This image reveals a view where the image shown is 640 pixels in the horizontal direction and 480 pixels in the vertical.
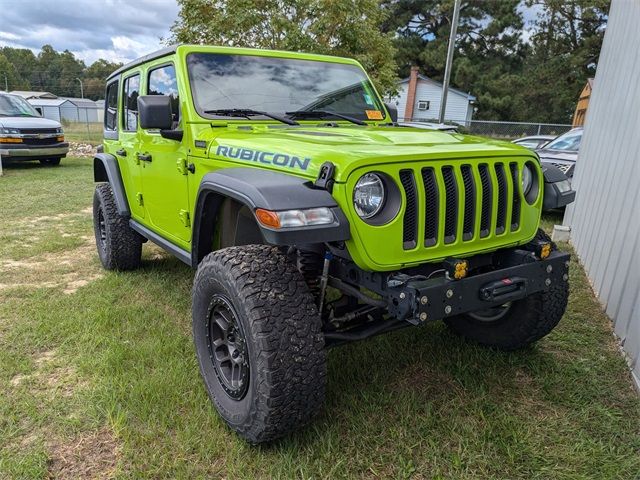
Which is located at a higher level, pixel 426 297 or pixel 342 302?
pixel 426 297

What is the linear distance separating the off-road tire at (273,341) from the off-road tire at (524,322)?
1.43 meters

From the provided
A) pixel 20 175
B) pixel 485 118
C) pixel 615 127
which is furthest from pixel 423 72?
pixel 615 127

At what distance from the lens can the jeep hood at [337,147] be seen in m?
2.12

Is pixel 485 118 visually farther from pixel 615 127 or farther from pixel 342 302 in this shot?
pixel 342 302

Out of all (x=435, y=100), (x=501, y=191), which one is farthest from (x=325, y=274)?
(x=435, y=100)

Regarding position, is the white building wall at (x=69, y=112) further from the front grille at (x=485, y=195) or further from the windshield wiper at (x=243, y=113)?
the front grille at (x=485, y=195)

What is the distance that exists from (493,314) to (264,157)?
1848 millimetres

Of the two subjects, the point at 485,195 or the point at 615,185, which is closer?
the point at 485,195

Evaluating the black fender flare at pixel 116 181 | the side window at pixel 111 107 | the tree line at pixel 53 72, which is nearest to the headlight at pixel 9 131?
the side window at pixel 111 107

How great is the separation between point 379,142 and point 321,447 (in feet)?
5.01

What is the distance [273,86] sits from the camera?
345cm

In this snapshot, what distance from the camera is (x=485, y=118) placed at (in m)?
35.8

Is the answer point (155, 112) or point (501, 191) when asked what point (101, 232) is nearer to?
point (155, 112)

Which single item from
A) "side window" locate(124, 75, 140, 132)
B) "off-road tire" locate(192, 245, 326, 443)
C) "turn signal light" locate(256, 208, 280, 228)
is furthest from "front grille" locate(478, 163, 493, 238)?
"side window" locate(124, 75, 140, 132)
